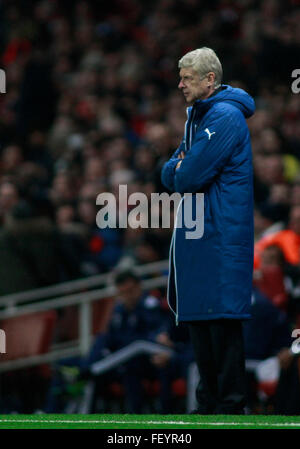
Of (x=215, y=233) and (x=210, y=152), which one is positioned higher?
(x=210, y=152)

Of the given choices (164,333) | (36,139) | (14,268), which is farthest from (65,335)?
(36,139)

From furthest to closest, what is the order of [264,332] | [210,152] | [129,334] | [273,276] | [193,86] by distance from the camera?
[129,334] < [273,276] < [264,332] < [193,86] < [210,152]

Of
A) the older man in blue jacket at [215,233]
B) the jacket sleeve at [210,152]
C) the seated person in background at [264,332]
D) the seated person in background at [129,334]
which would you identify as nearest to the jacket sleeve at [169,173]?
the older man in blue jacket at [215,233]

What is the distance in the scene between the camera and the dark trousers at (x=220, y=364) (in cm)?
568

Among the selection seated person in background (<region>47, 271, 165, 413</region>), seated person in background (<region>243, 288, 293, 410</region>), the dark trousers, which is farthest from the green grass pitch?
seated person in background (<region>47, 271, 165, 413</region>)

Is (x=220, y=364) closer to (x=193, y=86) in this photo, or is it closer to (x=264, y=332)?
(x=193, y=86)

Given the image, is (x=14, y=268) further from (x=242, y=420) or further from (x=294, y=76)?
(x=242, y=420)

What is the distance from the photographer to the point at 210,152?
5.59m

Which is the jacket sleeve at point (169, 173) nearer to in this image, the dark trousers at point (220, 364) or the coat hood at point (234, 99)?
the coat hood at point (234, 99)

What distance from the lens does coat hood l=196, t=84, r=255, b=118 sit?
573 cm

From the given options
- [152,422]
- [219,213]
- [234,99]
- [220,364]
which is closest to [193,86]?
[234,99]

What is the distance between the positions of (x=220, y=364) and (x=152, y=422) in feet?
1.45

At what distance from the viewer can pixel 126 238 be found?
419 inches

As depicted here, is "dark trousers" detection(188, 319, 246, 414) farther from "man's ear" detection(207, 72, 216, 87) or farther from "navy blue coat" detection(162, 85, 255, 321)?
"man's ear" detection(207, 72, 216, 87)
